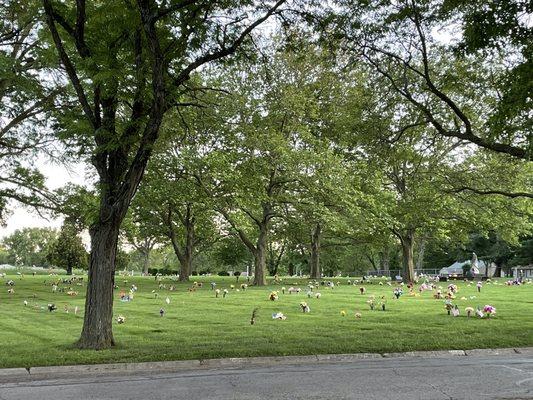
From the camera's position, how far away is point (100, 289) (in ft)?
33.1

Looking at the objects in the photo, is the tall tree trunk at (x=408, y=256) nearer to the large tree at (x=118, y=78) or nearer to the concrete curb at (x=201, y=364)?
the concrete curb at (x=201, y=364)

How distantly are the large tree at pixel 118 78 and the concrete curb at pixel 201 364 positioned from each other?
4.23 feet

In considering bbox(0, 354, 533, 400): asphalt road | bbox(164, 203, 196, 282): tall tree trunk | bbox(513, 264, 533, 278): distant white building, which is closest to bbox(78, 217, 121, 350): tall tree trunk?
bbox(0, 354, 533, 400): asphalt road

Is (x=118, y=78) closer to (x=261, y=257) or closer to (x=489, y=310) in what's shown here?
(x=489, y=310)

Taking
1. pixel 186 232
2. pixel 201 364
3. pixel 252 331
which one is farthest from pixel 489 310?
pixel 186 232

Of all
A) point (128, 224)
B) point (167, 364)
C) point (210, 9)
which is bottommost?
point (167, 364)

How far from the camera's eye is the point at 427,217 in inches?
1235

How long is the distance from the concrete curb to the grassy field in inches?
8.5

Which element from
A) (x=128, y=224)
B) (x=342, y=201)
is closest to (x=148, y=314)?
(x=342, y=201)

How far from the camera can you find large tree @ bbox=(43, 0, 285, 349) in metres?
9.75

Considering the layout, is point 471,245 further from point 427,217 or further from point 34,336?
point 34,336

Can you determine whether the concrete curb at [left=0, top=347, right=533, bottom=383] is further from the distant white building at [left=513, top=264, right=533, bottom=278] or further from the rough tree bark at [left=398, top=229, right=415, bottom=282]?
the distant white building at [left=513, top=264, right=533, bottom=278]

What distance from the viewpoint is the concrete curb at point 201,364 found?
27.2 feet

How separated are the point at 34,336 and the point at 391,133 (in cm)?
1153
